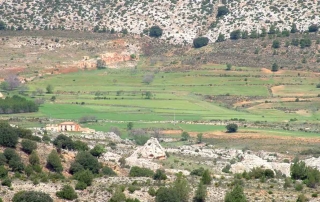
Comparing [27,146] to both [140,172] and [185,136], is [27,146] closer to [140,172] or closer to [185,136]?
[140,172]

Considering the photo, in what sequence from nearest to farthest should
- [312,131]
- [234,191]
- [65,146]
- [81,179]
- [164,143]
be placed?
[234,191], [81,179], [65,146], [164,143], [312,131]

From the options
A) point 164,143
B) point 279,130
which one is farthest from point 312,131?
point 164,143

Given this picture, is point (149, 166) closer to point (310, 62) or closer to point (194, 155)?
point (194, 155)

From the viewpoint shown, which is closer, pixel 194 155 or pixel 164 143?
pixel 194 155

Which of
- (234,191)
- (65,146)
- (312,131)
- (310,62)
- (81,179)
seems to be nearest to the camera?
(234,191)

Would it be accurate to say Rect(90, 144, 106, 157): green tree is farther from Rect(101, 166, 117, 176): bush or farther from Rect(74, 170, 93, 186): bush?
Rect(74, 170, 93, 186): bush

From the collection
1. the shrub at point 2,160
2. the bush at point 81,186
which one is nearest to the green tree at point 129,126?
the shrub at point 2,160

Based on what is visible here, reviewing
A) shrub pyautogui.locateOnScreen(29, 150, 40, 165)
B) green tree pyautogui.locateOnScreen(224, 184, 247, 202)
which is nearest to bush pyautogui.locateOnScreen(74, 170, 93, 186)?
shrub pyautogui.locateOnScreen(29, 150, 40, 165)

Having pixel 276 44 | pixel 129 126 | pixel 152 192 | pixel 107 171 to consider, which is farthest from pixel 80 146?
pixel 276 44
